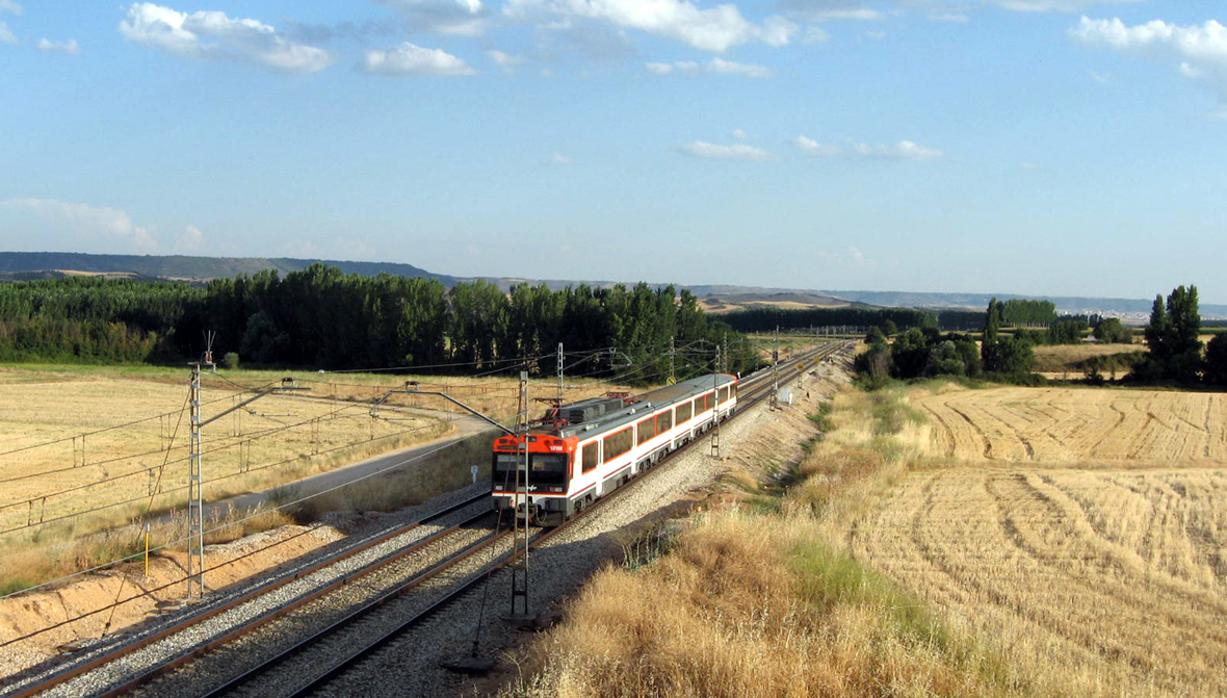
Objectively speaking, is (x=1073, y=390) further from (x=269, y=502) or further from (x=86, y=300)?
(x=86, y=300)

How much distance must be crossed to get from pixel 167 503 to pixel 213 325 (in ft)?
271

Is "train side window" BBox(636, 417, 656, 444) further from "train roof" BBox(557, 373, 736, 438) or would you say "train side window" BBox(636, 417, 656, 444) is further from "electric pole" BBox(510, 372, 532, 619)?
"electric pole" BBox(510, 372, 532, 619)

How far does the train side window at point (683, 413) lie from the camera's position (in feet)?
125

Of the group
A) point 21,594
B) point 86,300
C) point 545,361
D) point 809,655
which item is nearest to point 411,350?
point 545,361

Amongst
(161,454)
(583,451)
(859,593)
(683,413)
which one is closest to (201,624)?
(859,593)

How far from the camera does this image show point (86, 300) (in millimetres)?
117250

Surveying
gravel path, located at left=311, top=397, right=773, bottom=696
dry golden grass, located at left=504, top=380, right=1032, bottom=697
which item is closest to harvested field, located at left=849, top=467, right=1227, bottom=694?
dry golden grass, located at left=504, top=380, right=1032, bottom=697

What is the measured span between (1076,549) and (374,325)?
78628mm

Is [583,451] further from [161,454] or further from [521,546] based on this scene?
[161,454]

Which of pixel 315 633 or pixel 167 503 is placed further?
pixel 167 503

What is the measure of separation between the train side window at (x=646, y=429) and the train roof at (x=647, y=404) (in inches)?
13.4

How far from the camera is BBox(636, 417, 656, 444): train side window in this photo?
3190cm

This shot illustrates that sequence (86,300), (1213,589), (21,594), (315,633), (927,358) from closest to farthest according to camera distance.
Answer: (315,633)
(21,594)
(1213,589)
(927,358)
(86,300)

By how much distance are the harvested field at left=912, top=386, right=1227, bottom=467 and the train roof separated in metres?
11.3
